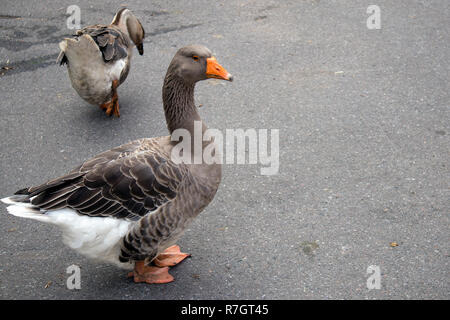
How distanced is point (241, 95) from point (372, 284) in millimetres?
→ 2603

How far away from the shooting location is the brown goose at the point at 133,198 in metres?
2.81

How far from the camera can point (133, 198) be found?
114 inches

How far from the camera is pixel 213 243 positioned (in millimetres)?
3443

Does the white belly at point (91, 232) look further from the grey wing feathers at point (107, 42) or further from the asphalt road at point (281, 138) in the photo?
the grey wing feathers at point (107, 42)

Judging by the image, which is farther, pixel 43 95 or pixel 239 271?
pixel 43 95

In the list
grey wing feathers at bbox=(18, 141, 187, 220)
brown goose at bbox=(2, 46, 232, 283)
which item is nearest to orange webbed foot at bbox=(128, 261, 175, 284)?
brown goose at bbox=(2, 46, 232, 283)

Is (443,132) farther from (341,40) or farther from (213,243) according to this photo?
(213,243)

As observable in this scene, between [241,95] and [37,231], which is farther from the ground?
[241,95]

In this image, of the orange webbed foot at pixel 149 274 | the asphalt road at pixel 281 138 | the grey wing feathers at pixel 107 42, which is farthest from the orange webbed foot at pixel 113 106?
the orange webbed foot at pixel 149 274

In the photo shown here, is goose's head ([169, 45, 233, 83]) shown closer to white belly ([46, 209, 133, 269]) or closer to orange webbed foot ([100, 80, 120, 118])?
white belly ([46, 209, 133, 269])

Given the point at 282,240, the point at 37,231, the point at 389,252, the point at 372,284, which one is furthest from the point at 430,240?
the point at 37,231

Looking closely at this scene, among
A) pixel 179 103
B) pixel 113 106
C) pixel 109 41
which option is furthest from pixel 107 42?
pixel 179 103

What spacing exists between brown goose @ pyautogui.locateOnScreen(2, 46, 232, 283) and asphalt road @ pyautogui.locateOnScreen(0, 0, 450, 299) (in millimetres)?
413

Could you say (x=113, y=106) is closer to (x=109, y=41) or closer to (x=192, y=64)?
(x=109, y=41)
